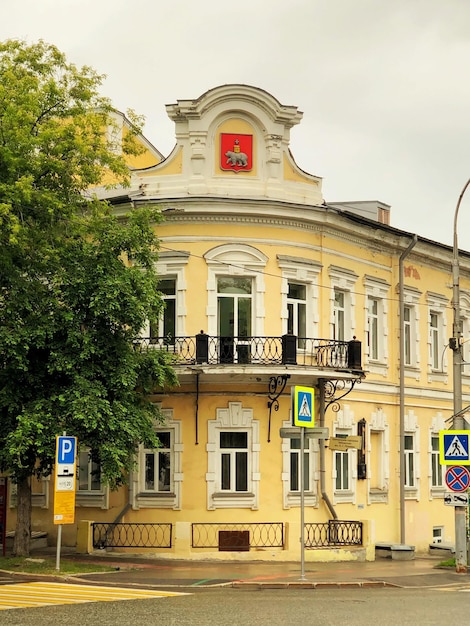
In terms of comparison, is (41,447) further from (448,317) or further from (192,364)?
(448,317)

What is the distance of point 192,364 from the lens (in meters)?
27.5

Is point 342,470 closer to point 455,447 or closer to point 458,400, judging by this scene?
point 458,400

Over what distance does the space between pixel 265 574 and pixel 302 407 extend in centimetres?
403

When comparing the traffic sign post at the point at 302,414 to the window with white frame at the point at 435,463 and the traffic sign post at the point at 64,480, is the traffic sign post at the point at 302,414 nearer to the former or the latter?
the traffic sign post at the point at 64,480

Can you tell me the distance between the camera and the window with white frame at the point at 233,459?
27953 millimetres

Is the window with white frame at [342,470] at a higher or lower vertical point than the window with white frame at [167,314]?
lower

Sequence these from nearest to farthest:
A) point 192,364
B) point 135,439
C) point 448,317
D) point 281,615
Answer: point 281,615
point 135,439
point 192,364
point 448,317

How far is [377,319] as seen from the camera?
1310 inches

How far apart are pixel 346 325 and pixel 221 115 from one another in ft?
23.8

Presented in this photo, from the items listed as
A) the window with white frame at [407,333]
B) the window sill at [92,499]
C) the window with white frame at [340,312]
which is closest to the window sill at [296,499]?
the window with white frame at [340,312]

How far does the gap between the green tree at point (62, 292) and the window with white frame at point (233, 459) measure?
2857mm

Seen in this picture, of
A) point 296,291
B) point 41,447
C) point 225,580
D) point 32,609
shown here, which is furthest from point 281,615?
point 296,291

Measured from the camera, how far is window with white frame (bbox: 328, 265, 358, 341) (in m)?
31.1

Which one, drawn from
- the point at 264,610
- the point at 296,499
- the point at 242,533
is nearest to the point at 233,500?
the point at 242,533
